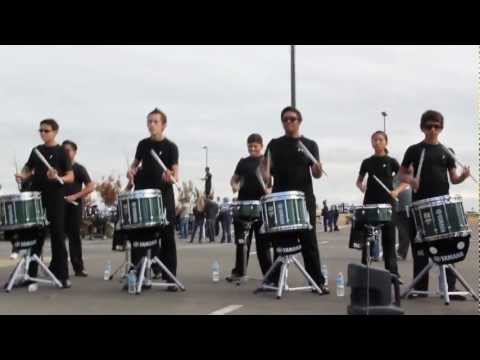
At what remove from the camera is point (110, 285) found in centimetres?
930

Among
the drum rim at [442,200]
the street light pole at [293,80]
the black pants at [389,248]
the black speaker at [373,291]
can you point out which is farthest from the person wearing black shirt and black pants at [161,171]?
the street light pole at [293,80]

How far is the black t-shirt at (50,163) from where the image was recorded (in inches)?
346

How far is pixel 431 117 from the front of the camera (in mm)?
7703

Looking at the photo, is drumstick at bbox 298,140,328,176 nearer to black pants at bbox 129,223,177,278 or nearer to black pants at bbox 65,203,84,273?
black pants at bbox 129,223,177,278

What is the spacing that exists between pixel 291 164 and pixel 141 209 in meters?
2.01

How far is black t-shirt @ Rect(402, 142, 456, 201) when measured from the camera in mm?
7699

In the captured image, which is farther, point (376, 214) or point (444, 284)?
point (376, 214)

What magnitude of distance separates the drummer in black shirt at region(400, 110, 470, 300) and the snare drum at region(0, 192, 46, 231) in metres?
4.86

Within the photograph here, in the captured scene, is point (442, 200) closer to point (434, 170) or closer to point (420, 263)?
point (434, 170)

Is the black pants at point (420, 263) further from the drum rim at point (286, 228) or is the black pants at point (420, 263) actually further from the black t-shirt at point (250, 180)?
the black t-shirt at point (250, 180)

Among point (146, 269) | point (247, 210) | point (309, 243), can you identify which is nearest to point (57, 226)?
point (146, 269)

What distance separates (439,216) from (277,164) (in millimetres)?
A: 2189

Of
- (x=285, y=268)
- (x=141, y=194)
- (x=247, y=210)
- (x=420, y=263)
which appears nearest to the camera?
(x=420, y=263)

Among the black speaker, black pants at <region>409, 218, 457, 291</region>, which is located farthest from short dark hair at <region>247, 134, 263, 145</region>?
the black speaker
